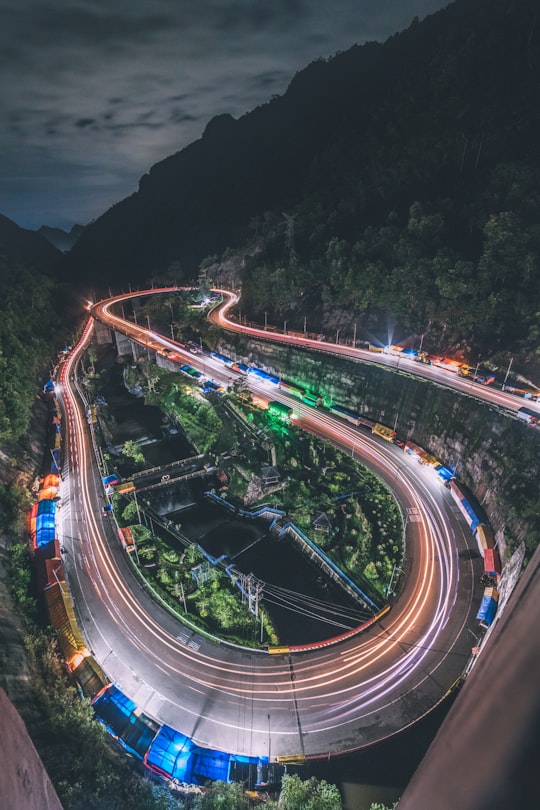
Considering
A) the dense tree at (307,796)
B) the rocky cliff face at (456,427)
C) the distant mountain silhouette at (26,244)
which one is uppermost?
the distant mountain silhouette at (26,244)

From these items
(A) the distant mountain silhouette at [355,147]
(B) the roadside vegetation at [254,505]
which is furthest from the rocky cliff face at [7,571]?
(A) the distant mountain silhouette at [355,147]

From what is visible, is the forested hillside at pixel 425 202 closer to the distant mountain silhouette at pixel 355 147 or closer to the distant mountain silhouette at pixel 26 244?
the distant mountain silhouette at pixel 355 147

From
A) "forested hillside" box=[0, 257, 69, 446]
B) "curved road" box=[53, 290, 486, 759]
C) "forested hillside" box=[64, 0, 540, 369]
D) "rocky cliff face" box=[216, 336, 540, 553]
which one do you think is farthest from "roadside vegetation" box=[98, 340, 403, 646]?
"forested hillside" box=[64, 0, 540, 369]

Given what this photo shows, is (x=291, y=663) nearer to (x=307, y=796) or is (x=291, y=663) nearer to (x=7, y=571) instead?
(x=307, y=796)

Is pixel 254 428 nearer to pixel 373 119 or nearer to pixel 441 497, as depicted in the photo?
pixel 441 497

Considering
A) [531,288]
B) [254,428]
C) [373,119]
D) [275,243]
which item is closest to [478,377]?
[531,288]

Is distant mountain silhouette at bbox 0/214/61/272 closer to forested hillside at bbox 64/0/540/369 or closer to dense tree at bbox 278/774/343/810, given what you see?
forested hillside at bbox 64/0/540/369
